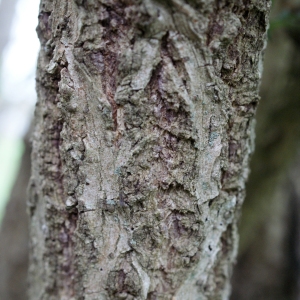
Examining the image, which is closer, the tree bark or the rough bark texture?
the rough bark texture

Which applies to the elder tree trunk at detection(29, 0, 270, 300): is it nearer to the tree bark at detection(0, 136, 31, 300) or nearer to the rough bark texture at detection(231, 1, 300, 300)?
the rough bark texture at detection(231, 1, 300, 300)

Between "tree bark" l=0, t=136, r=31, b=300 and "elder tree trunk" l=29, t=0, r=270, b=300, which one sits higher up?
"elder tree trunk" l=29, t=0, r=270, b=300

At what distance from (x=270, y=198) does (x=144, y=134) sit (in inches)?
48.3

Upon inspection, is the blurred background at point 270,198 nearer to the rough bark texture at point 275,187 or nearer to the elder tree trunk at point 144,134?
the rough bark texture at point 275,187

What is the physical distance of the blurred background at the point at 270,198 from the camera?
4.10 feet

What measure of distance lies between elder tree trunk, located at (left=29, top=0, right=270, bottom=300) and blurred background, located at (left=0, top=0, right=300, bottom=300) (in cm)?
39

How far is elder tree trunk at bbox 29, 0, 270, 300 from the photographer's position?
45 cm

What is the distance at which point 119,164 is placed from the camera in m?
0.49

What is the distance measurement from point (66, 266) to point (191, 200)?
0.27m

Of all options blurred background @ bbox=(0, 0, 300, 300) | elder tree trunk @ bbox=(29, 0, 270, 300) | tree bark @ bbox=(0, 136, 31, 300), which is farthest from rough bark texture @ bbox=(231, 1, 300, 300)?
tree bark @ bbox=(0, 136, 31, 300)

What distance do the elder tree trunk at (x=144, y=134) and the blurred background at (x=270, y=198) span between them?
394 millimetres

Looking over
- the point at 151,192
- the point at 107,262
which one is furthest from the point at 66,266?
the point at 151,192

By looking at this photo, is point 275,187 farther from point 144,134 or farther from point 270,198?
point 144,134

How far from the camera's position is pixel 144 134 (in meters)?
0.48
